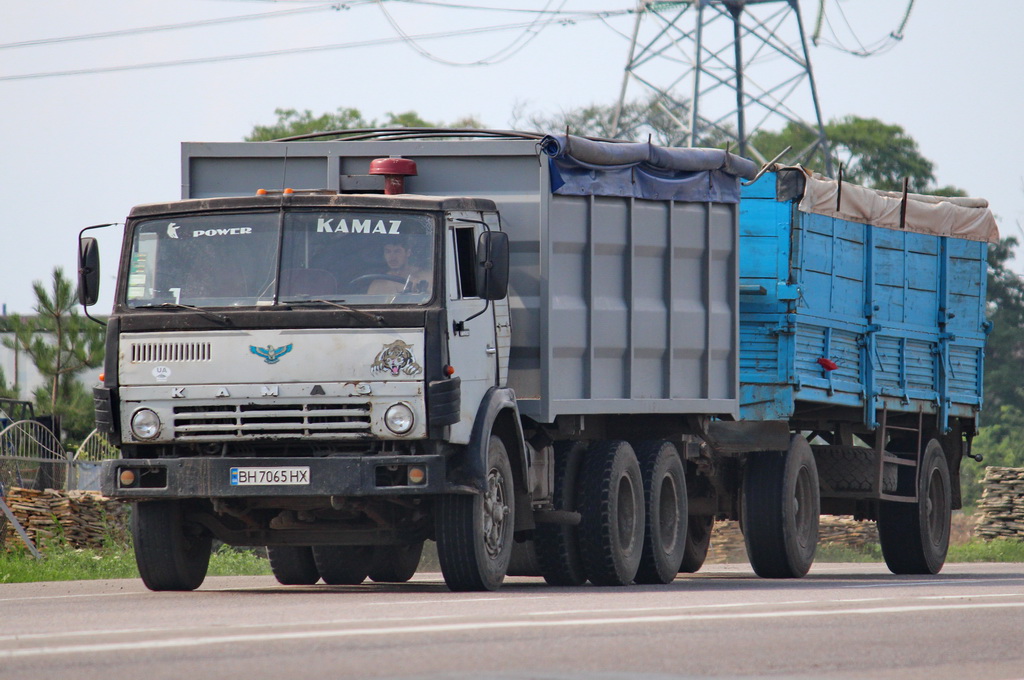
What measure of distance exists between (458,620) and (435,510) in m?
2.95

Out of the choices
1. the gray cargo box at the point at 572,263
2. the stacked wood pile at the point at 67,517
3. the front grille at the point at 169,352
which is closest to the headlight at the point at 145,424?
the front grille at the point at 169,352

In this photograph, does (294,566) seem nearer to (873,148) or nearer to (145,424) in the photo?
(145,424)

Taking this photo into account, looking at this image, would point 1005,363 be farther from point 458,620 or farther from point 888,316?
point 458,620

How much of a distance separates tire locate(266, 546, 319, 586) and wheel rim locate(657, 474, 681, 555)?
304 cm

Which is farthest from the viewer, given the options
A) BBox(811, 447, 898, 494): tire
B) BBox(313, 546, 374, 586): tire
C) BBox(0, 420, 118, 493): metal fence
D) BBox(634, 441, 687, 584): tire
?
BBox(0, 420, 118, 493): metal fence

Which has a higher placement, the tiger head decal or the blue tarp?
the blue tarp

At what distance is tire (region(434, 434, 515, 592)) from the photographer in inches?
489

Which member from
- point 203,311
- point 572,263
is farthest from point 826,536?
point 203,311

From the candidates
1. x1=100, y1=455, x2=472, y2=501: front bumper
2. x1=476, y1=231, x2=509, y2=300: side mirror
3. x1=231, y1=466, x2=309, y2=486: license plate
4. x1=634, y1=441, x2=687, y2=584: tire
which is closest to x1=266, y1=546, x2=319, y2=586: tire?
x1=634, y1=441, x2=687, y2=584: tire

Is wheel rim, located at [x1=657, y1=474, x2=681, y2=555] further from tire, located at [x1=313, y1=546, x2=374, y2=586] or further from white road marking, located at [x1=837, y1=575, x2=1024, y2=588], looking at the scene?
tire, located at [x1=313, y1=546, x2=374, y2=586]

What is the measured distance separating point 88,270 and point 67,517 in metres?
8.65

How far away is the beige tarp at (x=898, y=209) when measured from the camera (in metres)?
17.6

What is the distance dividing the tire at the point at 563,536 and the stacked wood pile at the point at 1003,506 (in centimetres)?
1974

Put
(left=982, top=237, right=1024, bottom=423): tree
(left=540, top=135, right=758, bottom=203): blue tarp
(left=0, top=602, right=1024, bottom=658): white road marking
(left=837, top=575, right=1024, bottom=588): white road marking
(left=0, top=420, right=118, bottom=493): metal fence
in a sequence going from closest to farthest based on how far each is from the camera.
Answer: (left=0, top=602, right=1024, bottom=658): white road marking → (left=540, top=135, right=758, bottom=203): blue tarp → (left=837, top=575, right=1024, bottom=588): white road marking → (left=0, top=420, right=118, bottom=493): metal fence → (left=982, top=237, right=1024, bottom=423): tree
